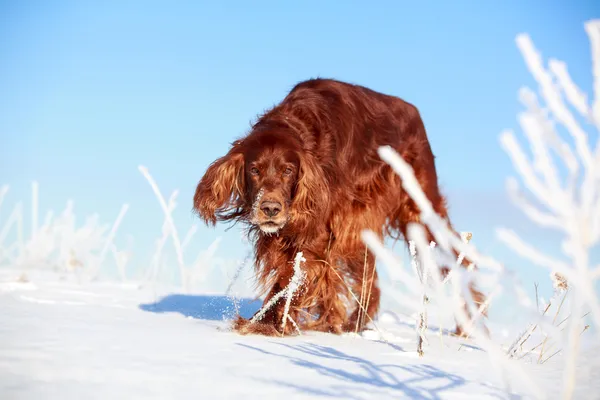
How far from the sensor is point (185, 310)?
3.65 meters

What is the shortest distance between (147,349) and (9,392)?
0.56 meters

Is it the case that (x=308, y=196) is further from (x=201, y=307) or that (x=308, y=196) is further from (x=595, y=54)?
(x=595, y=54)

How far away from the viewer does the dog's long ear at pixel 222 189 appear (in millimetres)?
3438

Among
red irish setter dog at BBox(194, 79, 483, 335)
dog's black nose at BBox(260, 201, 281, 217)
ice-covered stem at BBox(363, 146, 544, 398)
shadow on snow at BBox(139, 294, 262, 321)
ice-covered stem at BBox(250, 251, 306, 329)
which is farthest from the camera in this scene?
shadow on snow at BBox(139, 294, 262, 321)

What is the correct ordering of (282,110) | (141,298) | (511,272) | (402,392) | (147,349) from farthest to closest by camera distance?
(141,298)
(282,110)
(147,349)
(402,392)
(511,272)

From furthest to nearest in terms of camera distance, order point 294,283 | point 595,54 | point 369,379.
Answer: point 294,283 → point 369,379 → point 595,54

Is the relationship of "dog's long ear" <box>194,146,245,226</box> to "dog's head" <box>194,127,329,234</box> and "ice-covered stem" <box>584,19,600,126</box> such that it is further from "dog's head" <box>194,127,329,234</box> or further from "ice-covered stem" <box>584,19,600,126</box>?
"ice-covered stem" <box>584,19,600,126</box>

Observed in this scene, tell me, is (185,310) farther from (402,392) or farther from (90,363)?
(402,392)

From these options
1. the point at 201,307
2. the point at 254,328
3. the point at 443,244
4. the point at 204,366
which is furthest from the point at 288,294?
the point at 443,244

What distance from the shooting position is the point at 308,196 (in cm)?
327

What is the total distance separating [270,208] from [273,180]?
23 centimetres

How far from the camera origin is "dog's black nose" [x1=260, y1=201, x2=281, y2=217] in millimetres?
3041

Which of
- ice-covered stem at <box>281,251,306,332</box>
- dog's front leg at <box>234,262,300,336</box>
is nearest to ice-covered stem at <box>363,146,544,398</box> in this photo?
ice-covered stem at <box>281,251,306,332</box>

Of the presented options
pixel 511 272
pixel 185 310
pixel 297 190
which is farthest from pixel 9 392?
pixel 185 310
